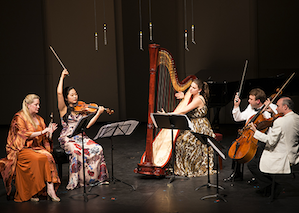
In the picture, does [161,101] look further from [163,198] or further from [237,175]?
[237,175]

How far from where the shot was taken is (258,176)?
164 inches

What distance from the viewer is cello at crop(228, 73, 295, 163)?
4148mm

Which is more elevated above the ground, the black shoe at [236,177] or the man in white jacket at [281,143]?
the man in white jacket at [281,143]

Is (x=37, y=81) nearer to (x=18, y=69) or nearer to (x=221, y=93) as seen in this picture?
(x=18, y=69)

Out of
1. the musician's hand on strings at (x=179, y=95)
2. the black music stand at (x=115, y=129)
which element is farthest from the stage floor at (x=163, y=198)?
the musician's hand on strings at (x=179, y=95)

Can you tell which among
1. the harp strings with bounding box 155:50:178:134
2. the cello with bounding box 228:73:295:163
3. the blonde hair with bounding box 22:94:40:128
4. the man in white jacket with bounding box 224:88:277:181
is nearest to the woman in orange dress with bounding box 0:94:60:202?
the blonde hair with bounding box 22:94:40:128

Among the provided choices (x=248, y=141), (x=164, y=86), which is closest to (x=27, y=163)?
(x=164, y=86)

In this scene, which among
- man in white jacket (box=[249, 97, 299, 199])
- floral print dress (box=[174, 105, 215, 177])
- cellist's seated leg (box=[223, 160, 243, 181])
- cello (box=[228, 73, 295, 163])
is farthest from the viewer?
Answer: floral print dress (box=[174, 105, 215, 177])

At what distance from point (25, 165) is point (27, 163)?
34mm

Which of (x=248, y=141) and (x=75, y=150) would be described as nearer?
(x=248, y=141)

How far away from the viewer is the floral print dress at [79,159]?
4688 mm

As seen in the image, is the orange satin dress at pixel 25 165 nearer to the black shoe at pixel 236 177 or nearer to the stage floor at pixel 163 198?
the stage floor at pixel 163 198

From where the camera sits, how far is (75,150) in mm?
4699

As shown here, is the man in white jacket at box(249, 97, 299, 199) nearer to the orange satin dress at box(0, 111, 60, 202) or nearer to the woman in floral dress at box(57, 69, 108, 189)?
the woman in floral dress at box(57, 69, 108, 189)
